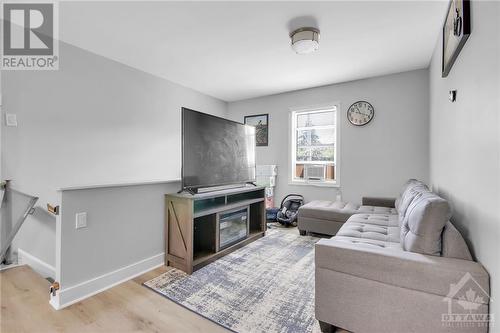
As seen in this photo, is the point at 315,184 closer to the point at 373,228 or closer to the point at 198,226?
the point at 373,228

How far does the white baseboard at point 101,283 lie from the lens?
6.03 ft

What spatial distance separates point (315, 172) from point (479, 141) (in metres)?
3.06

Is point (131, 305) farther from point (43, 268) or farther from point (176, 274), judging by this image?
point (43, 268)

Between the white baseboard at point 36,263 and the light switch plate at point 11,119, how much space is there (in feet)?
4.67

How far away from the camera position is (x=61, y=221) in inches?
72.6

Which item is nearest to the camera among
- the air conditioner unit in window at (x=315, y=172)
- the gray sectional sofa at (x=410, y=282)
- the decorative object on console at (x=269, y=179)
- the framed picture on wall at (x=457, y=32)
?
the gray sectional sofa at (x=410, y=282)

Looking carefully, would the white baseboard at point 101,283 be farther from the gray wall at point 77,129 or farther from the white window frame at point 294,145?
the white window frame at point 294,145

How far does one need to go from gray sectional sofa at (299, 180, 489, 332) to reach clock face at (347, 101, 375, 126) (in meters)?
2.60

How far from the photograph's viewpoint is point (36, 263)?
2.48 m

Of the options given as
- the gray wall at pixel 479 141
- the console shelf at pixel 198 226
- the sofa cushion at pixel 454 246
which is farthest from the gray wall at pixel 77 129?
the gray wall at pixel 479 141

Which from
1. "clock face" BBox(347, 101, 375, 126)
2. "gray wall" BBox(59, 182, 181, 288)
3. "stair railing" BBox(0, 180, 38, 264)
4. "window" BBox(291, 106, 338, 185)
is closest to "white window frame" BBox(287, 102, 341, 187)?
"window" BBox(291, 106, 338, 185)

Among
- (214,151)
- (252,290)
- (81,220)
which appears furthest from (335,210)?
(81,220)

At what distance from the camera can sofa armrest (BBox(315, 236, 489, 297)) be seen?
118 cm

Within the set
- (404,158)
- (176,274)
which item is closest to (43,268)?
(176,274)
